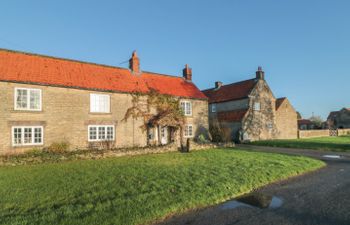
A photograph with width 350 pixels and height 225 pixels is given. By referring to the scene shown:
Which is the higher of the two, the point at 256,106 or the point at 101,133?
the point at 256,106

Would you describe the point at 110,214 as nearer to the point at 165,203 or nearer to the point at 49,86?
the point at 165,203

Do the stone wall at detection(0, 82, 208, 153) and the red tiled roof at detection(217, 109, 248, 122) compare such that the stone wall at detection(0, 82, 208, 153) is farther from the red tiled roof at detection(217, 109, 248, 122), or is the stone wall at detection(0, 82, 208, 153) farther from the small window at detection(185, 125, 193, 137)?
the red tiled roof at detection(217, 109, 248, 122)

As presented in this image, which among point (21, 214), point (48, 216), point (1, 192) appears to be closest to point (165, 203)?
point (48, 216)

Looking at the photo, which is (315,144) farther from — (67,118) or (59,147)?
(59,147)

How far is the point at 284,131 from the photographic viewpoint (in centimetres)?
3944

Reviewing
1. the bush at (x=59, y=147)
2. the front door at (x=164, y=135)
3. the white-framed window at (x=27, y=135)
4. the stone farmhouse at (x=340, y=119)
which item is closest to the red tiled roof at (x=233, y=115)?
the front door at (x=164, y=135)

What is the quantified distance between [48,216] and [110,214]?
163cm

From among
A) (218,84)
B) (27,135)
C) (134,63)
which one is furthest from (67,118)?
(218,84)

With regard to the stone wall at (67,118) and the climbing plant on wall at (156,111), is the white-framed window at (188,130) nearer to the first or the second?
the climbing plant on wall at (156,111)

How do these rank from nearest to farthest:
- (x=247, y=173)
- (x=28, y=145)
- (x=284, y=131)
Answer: (x=247, y=173) → (x=28, y=145) → (x=284, y=131)

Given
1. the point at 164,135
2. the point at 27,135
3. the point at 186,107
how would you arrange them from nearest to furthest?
the point at 27,135 → the point at 164,135 → the point at 186,107

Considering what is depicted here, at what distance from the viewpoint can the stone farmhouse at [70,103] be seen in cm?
1719

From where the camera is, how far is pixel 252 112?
33906mm

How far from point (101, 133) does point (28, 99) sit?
21.9 ft
